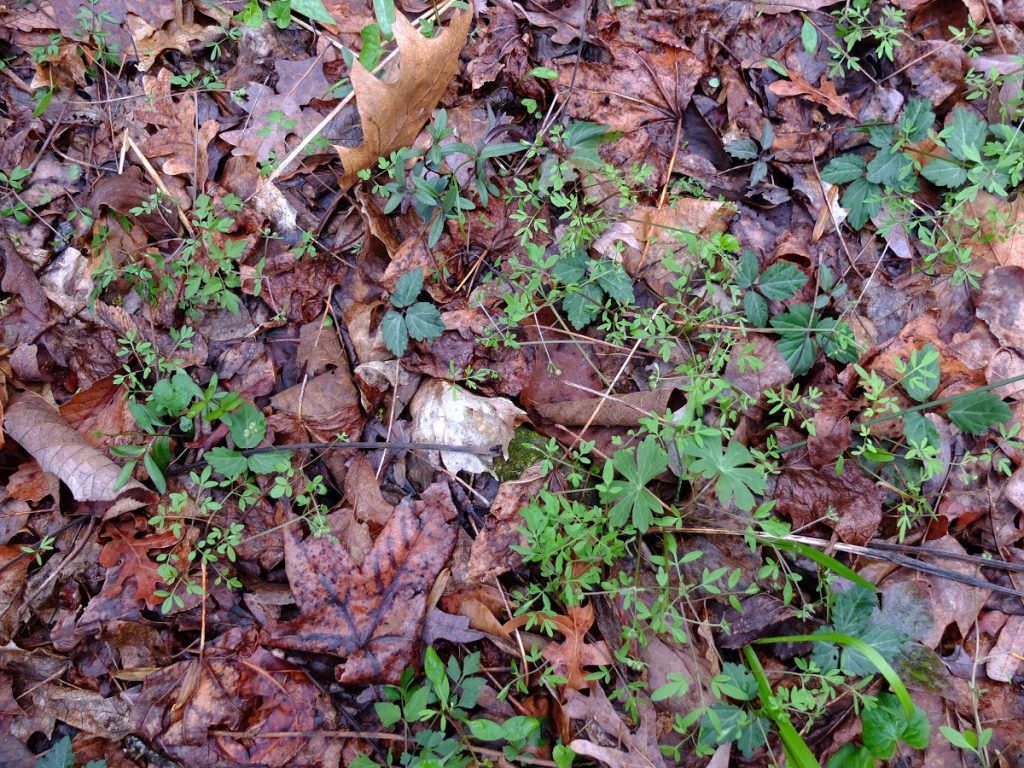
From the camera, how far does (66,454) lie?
7.41ft

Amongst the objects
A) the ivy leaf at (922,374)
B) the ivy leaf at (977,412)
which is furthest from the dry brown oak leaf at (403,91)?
the ivy leaf at (977,412)

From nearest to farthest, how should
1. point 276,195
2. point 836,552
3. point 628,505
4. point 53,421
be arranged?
point 628,505, point 836,552, point 53,421, point 276,195

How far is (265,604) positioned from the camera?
218cm

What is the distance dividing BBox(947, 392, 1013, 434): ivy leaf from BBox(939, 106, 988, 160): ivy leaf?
0.95m

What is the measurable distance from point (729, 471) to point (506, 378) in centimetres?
86

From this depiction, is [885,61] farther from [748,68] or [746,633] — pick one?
[746,633]

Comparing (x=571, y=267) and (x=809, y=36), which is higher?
(x=809, y=36)

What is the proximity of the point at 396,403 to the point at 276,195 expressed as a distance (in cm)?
101

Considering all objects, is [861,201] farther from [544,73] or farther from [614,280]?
[544,73]

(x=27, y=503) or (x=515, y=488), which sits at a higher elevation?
(x=27, y=503)

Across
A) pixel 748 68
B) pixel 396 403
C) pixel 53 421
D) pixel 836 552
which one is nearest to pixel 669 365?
pixel 836 552

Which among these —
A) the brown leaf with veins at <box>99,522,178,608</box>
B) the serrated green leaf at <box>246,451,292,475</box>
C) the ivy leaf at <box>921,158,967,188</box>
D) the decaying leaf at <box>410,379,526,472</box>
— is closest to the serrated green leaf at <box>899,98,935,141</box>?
the ivy leaf at <box>921,158,967,188</box>

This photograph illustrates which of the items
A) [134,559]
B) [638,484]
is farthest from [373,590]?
[638,484]

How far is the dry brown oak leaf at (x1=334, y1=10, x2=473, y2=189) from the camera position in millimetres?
2270
